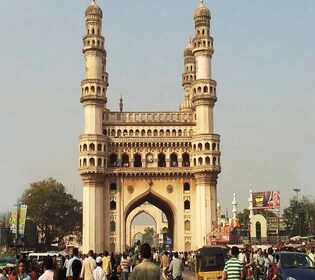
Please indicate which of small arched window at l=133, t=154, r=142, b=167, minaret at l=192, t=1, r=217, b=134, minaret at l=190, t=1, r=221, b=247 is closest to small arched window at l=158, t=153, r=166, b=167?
small arched window at l=133, t=154, r=142, b=167

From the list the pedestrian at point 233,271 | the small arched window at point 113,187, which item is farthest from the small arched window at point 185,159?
the pedestrian at point 233,271

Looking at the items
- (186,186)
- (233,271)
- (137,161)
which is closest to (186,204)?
(186,186)

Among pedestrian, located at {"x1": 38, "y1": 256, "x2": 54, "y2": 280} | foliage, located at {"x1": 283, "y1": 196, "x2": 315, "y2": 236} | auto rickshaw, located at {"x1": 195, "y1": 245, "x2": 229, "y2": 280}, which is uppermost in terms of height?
foliage, located at {"x1": 283, "y1": 196, "x2": 315, "y2": 236}

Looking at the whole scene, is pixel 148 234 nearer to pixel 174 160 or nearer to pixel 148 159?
pixel 174 160

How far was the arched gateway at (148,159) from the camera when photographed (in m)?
57.9

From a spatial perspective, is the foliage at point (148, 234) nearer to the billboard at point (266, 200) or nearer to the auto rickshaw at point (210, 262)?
the billboard at point (266, 200)

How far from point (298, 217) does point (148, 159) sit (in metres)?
21.4

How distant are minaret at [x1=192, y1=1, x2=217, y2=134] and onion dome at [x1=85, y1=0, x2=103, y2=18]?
32.8ft

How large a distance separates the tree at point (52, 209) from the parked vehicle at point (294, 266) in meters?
53.9

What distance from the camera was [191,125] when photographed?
6100cm

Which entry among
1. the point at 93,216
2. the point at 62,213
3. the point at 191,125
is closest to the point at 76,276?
the point at 93,216

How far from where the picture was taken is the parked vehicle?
46.4 ft

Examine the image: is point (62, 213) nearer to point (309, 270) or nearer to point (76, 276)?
point (309, 270)

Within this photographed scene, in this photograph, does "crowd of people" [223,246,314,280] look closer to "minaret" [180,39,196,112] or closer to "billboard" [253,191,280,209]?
"billboard" [253,191,280,209]
